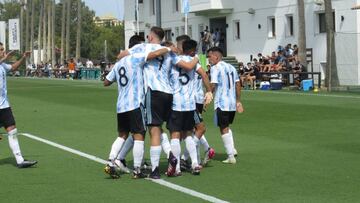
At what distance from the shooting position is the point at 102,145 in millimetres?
15062

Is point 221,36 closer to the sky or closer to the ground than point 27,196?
closer to the sky

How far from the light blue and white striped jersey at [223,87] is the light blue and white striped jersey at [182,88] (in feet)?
4.39

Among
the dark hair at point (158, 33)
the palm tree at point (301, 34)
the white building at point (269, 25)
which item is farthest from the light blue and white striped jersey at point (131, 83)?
the palm tree at point (301, 34)

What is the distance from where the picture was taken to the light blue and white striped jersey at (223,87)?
12305mm

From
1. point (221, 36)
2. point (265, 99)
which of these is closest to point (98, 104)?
point (265, 99)

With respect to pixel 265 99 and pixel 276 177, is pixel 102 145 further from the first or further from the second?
pixel 265 99

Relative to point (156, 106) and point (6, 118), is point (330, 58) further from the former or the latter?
point (156, 106)

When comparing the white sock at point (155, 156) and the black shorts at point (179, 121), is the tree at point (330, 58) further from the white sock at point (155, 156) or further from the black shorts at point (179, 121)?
the white sock at point (155, 156)

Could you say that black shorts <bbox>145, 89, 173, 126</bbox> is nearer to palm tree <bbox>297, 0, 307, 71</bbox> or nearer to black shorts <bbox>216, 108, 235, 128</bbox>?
black shorts <bbox>216, 108, 235, 128</bbox>

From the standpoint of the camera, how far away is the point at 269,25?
48938mm

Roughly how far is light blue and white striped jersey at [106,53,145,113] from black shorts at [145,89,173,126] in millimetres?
146

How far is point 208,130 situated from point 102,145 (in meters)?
3.56

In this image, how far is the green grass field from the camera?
9539 mm

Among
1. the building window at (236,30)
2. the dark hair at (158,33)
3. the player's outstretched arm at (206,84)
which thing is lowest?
the player's outstretched arm at (206,84)
